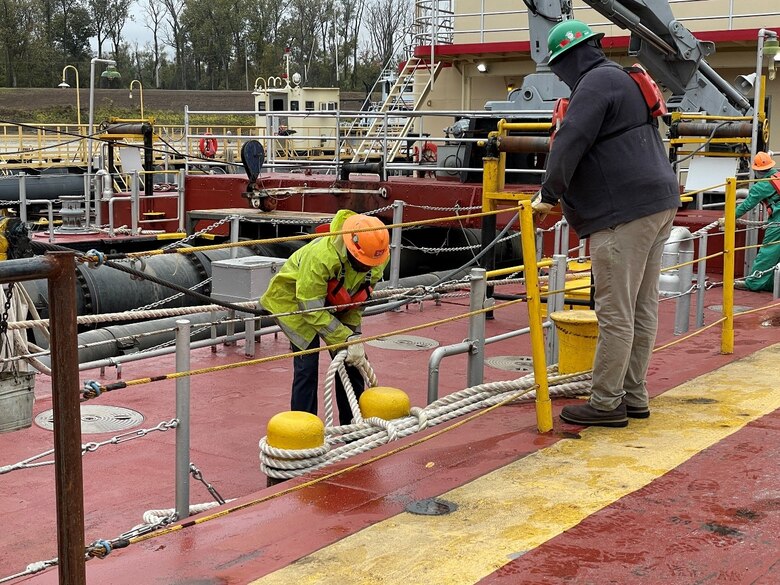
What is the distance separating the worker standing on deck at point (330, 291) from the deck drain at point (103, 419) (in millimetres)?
1482

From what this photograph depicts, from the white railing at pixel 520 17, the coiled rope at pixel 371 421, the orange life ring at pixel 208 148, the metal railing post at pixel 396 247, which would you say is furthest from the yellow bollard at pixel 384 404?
the orange life ring at pixel 208 148

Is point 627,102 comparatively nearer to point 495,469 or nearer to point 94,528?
point 495,469

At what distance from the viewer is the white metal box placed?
8711mm

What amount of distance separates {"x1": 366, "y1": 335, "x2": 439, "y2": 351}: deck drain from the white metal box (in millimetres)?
1252

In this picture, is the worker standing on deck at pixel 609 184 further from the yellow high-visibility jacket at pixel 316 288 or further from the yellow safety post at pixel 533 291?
the yellow high-visibility jacket at pixel 316 288

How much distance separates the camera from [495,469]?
4.55 m

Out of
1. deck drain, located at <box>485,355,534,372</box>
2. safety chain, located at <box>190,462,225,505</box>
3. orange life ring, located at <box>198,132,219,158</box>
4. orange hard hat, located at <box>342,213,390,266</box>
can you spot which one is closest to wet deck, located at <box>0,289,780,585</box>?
safety chain, located at <box>190,462,225,505</box>

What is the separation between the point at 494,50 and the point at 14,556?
17.7 metres

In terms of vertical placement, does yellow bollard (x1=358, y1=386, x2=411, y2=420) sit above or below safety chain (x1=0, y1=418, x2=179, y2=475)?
below

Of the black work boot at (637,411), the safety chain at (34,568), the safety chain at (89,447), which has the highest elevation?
the safety chain at (89,447)

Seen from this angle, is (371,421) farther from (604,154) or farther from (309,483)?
(604,154)

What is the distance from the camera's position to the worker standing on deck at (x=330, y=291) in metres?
5.40

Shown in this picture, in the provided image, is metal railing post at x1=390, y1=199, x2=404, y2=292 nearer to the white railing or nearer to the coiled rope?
the coiled rope

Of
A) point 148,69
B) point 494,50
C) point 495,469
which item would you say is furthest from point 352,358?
point 148,69
